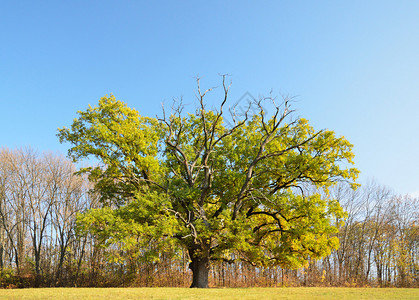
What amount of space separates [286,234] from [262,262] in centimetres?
201

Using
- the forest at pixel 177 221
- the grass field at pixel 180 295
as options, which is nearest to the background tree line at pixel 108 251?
the forest at pixel 177 221

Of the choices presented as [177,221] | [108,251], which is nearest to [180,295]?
[177,221]

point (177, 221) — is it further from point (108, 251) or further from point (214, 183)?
point (108, 251)

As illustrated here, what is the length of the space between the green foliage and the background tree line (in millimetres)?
3531

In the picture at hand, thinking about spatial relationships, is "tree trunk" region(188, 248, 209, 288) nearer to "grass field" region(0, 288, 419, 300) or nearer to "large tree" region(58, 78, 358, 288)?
"large tree" region(58, 78, 358, 288)

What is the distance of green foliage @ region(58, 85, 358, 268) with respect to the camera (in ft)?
54.2

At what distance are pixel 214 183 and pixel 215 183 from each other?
0.06 m

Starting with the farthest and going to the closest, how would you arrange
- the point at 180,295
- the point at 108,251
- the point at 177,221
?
the point at 108,251 → the point at 177,221 → the point at 180,295

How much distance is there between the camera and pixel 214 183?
19578mm

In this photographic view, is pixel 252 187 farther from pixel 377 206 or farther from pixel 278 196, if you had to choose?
pixel 377 206

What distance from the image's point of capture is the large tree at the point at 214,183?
16.6 m

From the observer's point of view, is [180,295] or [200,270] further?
[200,270]

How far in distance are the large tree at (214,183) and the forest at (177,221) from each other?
72mm

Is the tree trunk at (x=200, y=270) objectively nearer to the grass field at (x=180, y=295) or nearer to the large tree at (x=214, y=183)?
the large tree at (x=214, y=183)
